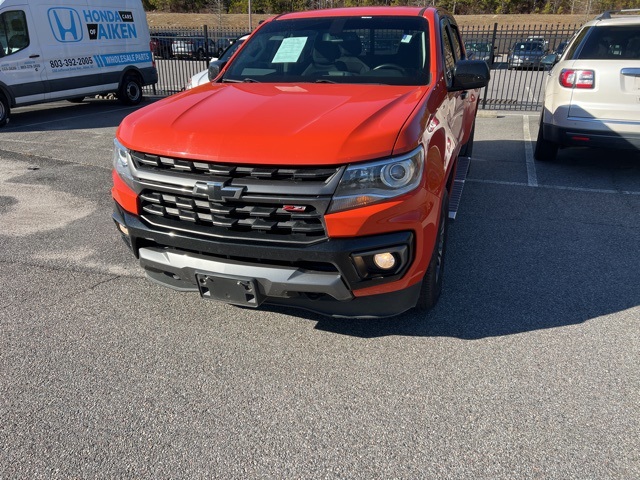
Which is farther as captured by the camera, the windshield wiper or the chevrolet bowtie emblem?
the windshield wiper

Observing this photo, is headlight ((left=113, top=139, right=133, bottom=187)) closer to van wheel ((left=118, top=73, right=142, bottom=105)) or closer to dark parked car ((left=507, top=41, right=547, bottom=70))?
van wheel ((left=118, top=73, right=142, bottom=105))

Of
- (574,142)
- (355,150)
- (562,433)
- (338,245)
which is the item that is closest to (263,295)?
(338,245)

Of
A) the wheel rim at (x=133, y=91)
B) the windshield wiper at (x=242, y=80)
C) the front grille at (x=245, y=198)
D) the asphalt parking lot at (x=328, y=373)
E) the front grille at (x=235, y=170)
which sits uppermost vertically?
the windshield wiper at (x=242, y=80)

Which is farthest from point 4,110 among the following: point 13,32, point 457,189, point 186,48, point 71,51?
point 457,189

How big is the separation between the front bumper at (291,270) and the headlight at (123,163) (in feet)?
1.01

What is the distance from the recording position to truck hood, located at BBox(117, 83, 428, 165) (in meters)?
2.51

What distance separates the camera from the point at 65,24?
11102 mm

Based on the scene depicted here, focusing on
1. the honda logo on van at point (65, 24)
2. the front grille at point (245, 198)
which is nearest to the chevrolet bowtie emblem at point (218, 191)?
the front grille at point (245, 198)

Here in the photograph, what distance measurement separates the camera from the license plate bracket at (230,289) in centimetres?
265

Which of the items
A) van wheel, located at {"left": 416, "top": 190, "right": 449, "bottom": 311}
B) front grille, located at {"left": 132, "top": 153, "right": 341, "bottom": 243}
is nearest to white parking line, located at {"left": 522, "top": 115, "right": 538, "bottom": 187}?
van wheel, located at {"left": 416, "top": 190, "right": 449, "bottom": 311}

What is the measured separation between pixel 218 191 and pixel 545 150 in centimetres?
616

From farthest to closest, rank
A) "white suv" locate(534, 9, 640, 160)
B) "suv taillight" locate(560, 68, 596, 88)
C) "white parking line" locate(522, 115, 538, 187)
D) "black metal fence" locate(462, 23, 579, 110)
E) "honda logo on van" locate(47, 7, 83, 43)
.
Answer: "black metal fence" locate(462, 23, 579, 110) → "honda logo on van" locate(47, 7, 83, 43) → "white parking line" locate(522, 115, 538, 187) → "suv taillight" locate(560, 68, 596, 88) → "white suv" locate(534, 9, 640, 160)

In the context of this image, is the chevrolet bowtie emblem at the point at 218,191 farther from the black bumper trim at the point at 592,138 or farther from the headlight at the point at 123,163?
the black bumper trim at the point at 592,138

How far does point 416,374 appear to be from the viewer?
282 cm
